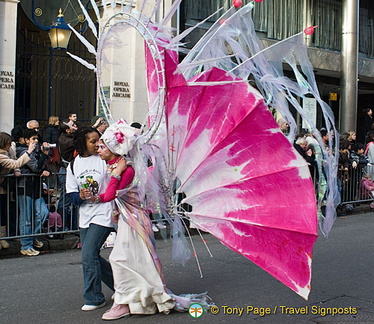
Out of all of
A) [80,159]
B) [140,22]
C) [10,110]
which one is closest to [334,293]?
[80,159]

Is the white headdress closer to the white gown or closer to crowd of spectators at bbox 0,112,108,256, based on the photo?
the white gown

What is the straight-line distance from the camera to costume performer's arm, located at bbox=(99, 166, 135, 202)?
5.35m

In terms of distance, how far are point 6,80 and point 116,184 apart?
832 cm

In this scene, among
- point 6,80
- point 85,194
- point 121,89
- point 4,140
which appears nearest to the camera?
point 85,194

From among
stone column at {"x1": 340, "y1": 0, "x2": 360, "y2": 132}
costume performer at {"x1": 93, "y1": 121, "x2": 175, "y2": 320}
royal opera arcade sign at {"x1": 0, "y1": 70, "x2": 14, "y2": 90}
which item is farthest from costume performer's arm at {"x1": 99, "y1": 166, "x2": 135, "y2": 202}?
stone column at {"x1": 340, "y1": 0, "x2": 360, "y2": 132}

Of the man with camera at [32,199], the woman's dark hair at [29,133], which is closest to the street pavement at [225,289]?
the man with camera at [32,199]

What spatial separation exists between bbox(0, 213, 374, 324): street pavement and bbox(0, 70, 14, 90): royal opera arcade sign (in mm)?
5118

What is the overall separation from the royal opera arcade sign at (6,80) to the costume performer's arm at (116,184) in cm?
817

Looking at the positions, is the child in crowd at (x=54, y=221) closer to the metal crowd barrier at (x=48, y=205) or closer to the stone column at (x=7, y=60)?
the metal crowd barrier at (x=48, y=205)

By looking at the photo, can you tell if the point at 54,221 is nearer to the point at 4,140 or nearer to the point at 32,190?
the point at 32,190

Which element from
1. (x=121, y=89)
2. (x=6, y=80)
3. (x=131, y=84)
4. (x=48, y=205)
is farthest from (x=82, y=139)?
(x=131, y=84)

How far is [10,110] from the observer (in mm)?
12828

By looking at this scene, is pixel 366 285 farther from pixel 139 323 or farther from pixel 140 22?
pixel 140 22

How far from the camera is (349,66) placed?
1914 centimetres
